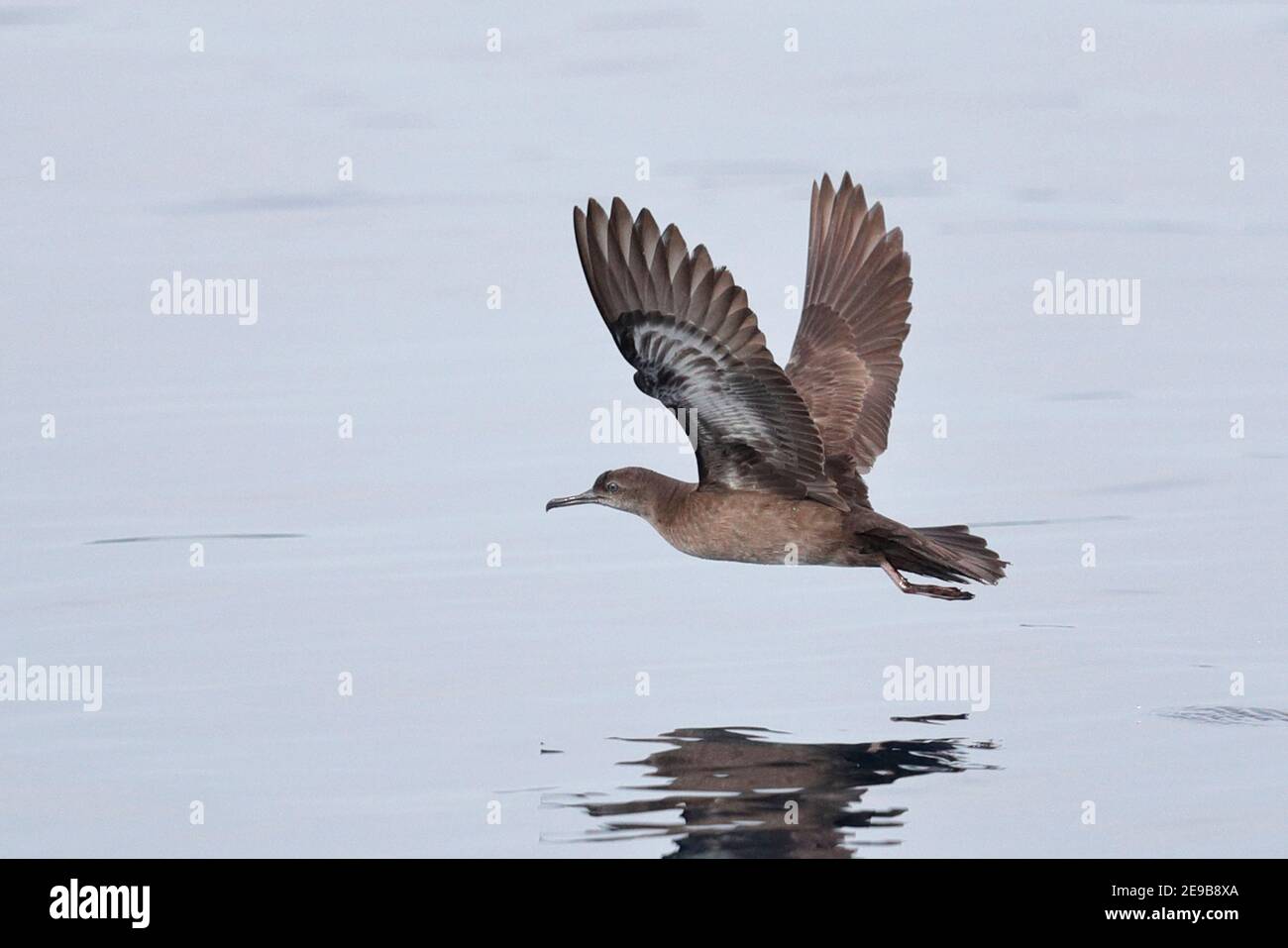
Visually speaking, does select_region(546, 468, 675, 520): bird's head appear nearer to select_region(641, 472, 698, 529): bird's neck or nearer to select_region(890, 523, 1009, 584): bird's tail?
select_region(641, 472, 698, 529): bird's neck

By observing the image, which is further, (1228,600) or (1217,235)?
(1217,235)

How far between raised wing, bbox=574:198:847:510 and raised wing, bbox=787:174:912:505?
5.08 feet

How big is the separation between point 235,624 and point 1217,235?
994 centimetres

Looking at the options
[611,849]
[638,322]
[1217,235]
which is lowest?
[611,849]

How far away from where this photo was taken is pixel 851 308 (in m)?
12.8

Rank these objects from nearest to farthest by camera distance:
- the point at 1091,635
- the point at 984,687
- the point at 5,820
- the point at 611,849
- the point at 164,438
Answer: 1. the point at 611,849
2. the point at 5,820
3. the point at 984,687
4. the point at 1091,635
5. the point at 164,438

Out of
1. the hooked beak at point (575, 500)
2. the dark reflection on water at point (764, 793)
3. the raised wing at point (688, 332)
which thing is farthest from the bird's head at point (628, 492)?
the dark reflection on water at point (764, 793)

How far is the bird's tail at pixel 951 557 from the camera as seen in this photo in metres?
11.0

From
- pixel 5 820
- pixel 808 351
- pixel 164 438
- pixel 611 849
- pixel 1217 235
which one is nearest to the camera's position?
pixel 611 849

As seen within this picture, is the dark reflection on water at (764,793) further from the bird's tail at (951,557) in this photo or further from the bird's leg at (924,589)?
the bird's leg at (924,589)

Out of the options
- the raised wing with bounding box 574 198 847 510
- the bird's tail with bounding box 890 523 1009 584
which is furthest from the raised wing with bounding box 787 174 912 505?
the raised wing with bounding box 574 198 847 510

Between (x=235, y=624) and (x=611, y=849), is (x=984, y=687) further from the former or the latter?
(x=235, y=624)

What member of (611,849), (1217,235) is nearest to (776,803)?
(611,849)

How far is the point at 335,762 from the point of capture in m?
10.1
